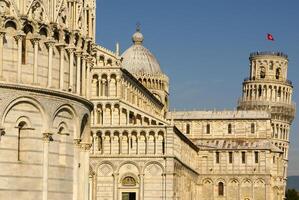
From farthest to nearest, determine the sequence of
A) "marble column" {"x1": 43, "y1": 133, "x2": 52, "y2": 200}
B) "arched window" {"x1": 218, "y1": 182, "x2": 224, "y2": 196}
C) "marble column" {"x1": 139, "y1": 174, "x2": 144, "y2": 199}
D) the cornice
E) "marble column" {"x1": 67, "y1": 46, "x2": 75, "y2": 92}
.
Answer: "arched window" {"x1": 218, "y1": 182, "x2": 224, "y2": 196} < "marble column" {"x1": 139, "y1": 174, "x2": 144, "y2": 199} < "marble column" {"x1": 67, "y1": 46, "x2": 75, "y2": 92} < "marble column" {"x1": 43, "y1": 133, "x2": 52, "y2": 200} < the cornice

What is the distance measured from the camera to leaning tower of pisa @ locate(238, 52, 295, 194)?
132 metres

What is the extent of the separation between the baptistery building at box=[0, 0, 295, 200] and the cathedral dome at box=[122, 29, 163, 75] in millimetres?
176

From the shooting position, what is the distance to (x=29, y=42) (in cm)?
4491

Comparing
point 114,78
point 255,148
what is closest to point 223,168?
point 255,148

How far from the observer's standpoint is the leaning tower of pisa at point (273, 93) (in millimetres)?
132375

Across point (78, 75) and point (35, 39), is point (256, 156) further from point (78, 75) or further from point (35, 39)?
point (35, 39)

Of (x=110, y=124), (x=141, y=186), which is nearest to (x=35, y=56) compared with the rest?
(x=110, y=124)

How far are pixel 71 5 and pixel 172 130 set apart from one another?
36.6 metres

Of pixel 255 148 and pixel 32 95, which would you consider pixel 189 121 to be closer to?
pixel 255 148

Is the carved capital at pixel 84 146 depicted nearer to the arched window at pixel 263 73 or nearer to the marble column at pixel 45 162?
the marble column at pixel 45 162

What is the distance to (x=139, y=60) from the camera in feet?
389

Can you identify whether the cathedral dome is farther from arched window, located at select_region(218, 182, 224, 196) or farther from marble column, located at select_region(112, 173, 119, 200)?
marble column, located at select_region(112, 173, 119, 200)

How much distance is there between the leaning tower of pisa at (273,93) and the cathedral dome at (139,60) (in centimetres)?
1955

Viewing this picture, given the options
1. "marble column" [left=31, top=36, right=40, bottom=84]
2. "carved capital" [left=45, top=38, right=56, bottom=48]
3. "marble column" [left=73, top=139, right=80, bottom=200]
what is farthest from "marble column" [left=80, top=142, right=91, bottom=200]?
"carved capital" [left=45, top=38, right=56, bottom=48]
